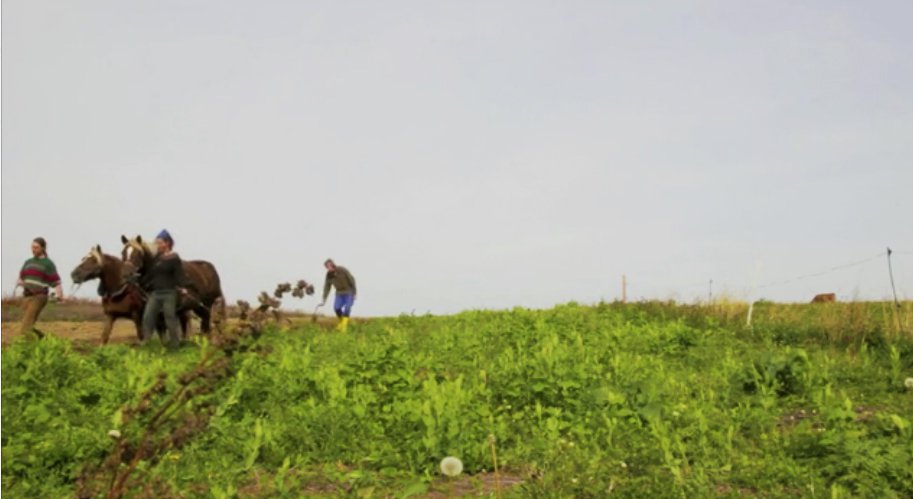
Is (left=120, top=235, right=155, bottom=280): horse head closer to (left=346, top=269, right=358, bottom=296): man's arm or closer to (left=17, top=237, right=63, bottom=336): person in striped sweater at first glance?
(left=17, top=237, right=63, bottom=336): person in striped sweater

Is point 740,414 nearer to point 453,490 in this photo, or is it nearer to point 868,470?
point 868,470

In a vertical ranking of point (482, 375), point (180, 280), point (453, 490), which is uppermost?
point (180, 280)

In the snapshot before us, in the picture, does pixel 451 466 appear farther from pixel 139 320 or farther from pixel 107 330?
pixel 139 320

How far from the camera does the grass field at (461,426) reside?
495 cm

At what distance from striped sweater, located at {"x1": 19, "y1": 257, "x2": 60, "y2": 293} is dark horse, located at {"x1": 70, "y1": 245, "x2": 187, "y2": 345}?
1290mm

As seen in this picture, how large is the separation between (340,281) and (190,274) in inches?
146

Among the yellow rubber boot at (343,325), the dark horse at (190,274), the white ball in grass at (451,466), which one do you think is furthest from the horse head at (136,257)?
the white ball in grass at (451,466)

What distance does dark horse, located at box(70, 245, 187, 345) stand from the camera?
15.3 metres

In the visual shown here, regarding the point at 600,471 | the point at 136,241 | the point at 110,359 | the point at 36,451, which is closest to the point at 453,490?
the point at 600,471

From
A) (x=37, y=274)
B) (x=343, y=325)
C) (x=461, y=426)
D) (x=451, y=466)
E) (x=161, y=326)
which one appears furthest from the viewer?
(x=343, y=325)

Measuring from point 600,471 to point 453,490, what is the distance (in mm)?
941

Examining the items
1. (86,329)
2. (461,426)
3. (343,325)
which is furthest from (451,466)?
(86,329)

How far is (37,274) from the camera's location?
1385 centimetres

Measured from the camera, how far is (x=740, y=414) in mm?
7203
